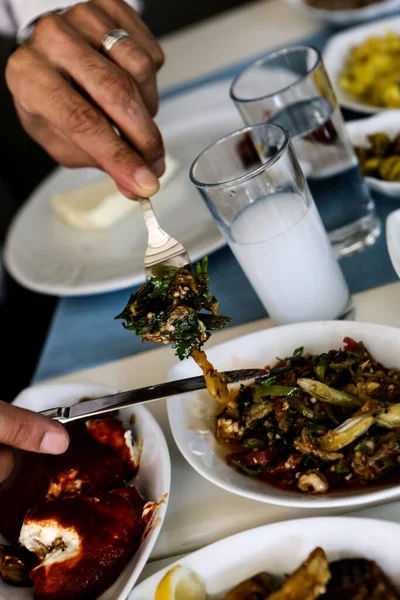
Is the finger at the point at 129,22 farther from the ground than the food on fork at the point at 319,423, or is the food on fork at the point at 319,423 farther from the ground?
the finger at the point at 129,22

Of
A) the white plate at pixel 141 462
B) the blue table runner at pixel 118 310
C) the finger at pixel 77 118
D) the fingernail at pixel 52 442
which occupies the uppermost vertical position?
the finger at pixel 77 118

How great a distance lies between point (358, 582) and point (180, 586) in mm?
193

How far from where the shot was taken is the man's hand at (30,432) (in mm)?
828

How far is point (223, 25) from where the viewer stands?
7.39 ft

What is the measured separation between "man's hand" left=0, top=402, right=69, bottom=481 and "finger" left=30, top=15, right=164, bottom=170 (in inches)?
19.3

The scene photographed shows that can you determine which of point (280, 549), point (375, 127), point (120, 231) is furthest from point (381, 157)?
point (280, 549)

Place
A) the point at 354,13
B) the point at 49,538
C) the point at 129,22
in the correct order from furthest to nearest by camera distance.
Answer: the point at 354,13 < the point at 129,22 < the point at 49,538

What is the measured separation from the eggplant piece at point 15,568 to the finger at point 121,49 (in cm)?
80

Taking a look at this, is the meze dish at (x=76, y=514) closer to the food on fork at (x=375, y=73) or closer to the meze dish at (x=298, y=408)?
the meze dish at (x=298, y=408)

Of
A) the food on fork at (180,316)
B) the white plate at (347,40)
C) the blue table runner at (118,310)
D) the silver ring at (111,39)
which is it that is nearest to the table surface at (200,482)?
the blue table runner at (118,310)

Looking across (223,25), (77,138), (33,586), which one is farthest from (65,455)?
A: (223,25)

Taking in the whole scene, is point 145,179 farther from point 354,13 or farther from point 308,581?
point 354,13

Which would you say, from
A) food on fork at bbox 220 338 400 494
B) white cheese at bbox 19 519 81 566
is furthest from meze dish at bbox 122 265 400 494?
white cheese at bbox 19 519 81 566

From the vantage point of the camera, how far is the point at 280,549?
70 centimetres
